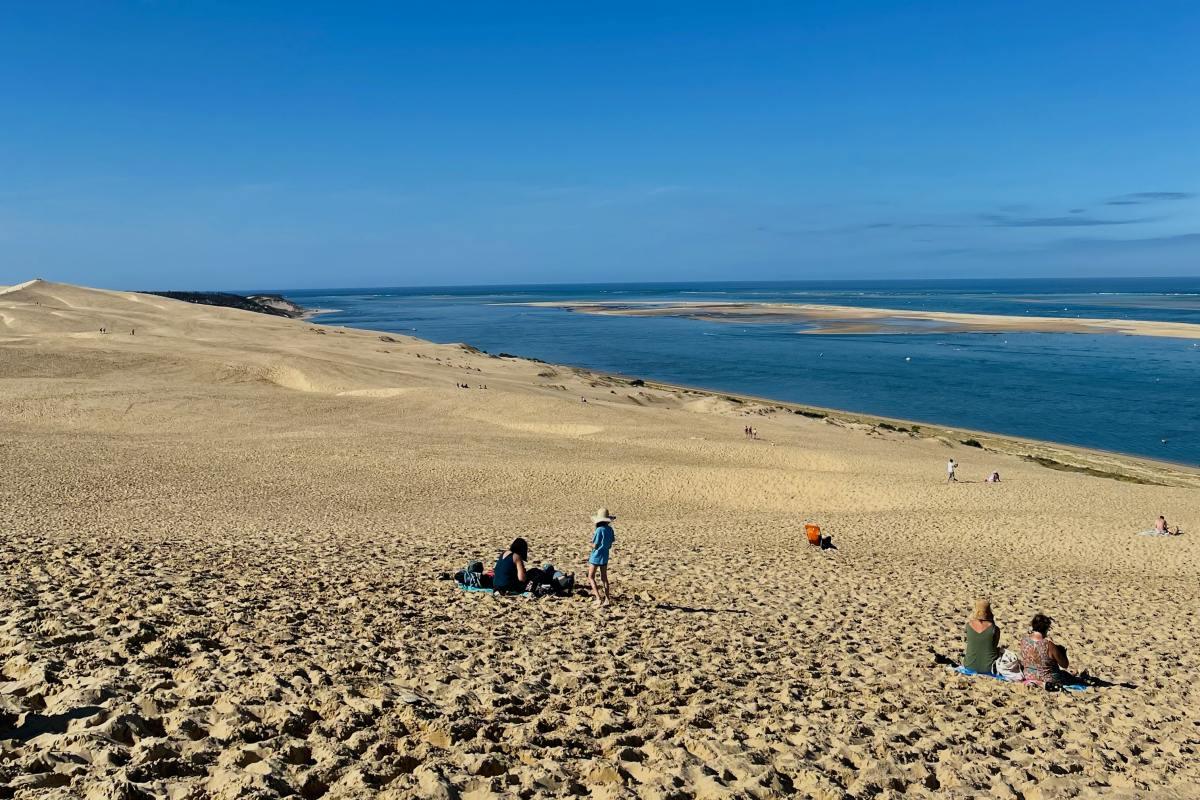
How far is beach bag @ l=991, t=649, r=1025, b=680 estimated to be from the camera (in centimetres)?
903

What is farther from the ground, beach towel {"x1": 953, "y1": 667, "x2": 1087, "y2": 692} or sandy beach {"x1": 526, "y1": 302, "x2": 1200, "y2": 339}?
sandy beach {"x1": 526, "y1": 302, "x2": 1200, "y2": 339}

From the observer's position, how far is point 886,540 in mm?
18422

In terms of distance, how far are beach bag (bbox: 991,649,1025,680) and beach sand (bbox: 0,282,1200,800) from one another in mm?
276

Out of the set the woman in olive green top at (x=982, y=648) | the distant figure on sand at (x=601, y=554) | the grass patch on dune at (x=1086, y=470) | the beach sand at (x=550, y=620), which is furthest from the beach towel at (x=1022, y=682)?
the grass patch on dune at (x=1086, y=470)

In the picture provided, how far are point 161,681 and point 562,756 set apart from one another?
11.0 feet

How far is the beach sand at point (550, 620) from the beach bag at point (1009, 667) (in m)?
0.28

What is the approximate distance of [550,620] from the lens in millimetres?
9953

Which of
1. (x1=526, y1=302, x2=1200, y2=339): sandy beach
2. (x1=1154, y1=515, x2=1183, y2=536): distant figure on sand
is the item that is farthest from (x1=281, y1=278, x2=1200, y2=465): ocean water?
(x1=1154, y1=515, x2=1183, y2=536): distant figure on sand

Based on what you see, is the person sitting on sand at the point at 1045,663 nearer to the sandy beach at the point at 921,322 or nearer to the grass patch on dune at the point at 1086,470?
the grass patch on dune at the point at 1086,470

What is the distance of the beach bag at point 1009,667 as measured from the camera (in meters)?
9.03

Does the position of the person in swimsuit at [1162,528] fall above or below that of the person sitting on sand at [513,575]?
below

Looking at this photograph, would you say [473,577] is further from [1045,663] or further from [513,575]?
[1045,663]

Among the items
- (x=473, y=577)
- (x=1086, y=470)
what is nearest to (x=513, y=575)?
(x=473, y=577)

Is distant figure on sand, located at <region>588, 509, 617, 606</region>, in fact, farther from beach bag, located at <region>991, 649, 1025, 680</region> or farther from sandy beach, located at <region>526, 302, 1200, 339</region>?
sandy beach, located at <region>526, 302, 1200, 339</region>
